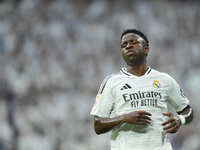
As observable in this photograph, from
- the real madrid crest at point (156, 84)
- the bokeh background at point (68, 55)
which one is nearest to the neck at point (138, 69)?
the real madrid crest at point (156, 84)

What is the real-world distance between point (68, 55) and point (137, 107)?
2.66m

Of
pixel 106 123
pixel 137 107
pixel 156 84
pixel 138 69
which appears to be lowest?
pixel 106 123

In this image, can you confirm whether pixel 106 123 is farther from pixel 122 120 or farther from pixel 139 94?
pixel 139 94

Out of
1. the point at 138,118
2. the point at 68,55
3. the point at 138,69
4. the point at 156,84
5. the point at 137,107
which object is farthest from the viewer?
the point at 68,55

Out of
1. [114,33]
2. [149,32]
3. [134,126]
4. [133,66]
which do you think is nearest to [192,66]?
[149,32]

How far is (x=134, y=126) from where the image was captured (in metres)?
1.57

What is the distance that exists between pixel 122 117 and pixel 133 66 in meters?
0.45

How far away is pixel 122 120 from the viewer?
151cm

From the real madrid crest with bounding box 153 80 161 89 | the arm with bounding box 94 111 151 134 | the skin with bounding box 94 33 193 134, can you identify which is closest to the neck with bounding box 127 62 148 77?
the skin with bounding box 94 33 193 134

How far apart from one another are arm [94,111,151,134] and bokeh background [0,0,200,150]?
2296 millimetres

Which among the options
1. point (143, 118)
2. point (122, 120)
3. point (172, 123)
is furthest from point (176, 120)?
point (122, 120)

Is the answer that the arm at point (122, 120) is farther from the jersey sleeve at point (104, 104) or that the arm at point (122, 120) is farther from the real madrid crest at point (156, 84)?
the real madrid crest at point (156, 84)

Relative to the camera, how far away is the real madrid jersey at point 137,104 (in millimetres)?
1544

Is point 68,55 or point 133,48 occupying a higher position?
point 68,55
